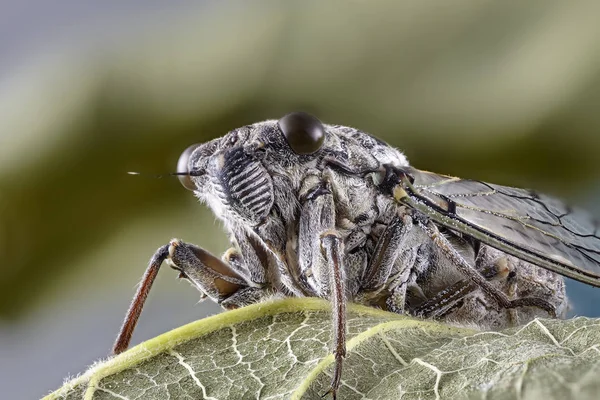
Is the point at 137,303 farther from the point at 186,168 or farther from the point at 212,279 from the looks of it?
the point at 186,168

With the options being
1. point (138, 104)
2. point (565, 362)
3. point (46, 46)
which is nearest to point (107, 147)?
point (138, 104)

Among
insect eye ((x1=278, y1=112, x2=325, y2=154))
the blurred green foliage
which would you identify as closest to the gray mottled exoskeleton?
insect eye ((x1=278, y1=112, x2=325, y2=154))

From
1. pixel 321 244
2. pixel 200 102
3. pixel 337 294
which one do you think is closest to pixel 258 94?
pixel 200 102

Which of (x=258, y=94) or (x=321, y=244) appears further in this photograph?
(x=258, y=94)

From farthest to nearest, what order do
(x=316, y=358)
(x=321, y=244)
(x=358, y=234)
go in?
(x=358, y=234) < (x=321, y=244) < (x=316, y=358)

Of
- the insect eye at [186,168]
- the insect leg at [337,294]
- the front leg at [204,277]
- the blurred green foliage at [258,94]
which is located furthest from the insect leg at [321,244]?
the blurred green foliage at [258,94]
